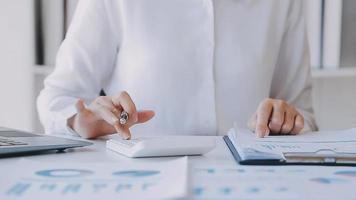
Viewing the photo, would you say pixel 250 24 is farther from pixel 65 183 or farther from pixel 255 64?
pixel 65 183

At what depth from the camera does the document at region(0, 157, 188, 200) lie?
0.43 metres

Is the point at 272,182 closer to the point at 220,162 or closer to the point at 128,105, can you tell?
the point at 220,162

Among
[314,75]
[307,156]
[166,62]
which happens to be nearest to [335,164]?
[307,156]

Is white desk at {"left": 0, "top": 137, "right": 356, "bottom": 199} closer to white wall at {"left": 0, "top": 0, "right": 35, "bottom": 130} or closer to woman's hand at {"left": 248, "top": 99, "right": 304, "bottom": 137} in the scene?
woman's hand at {"left": 248, "top": 99, "right": 304, "bottom": 137}

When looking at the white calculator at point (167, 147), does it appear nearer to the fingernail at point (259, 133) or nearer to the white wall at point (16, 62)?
the fingernail at point (259, 133)

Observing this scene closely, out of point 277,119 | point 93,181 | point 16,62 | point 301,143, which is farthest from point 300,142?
point 16,62

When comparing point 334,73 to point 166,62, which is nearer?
point 166,62

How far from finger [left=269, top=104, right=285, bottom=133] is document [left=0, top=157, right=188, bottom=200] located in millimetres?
332

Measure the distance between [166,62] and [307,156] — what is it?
55 centimetres

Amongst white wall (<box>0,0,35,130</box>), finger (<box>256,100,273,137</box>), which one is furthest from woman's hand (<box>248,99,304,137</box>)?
white wall (<box>0,0,35,130</box>)

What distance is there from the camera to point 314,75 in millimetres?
1547

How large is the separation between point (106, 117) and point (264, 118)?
254 mm

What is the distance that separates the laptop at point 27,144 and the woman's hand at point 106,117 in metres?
0.07

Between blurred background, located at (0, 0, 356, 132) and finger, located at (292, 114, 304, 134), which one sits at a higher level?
blurred background, located at (0, 0, 356, 132)
